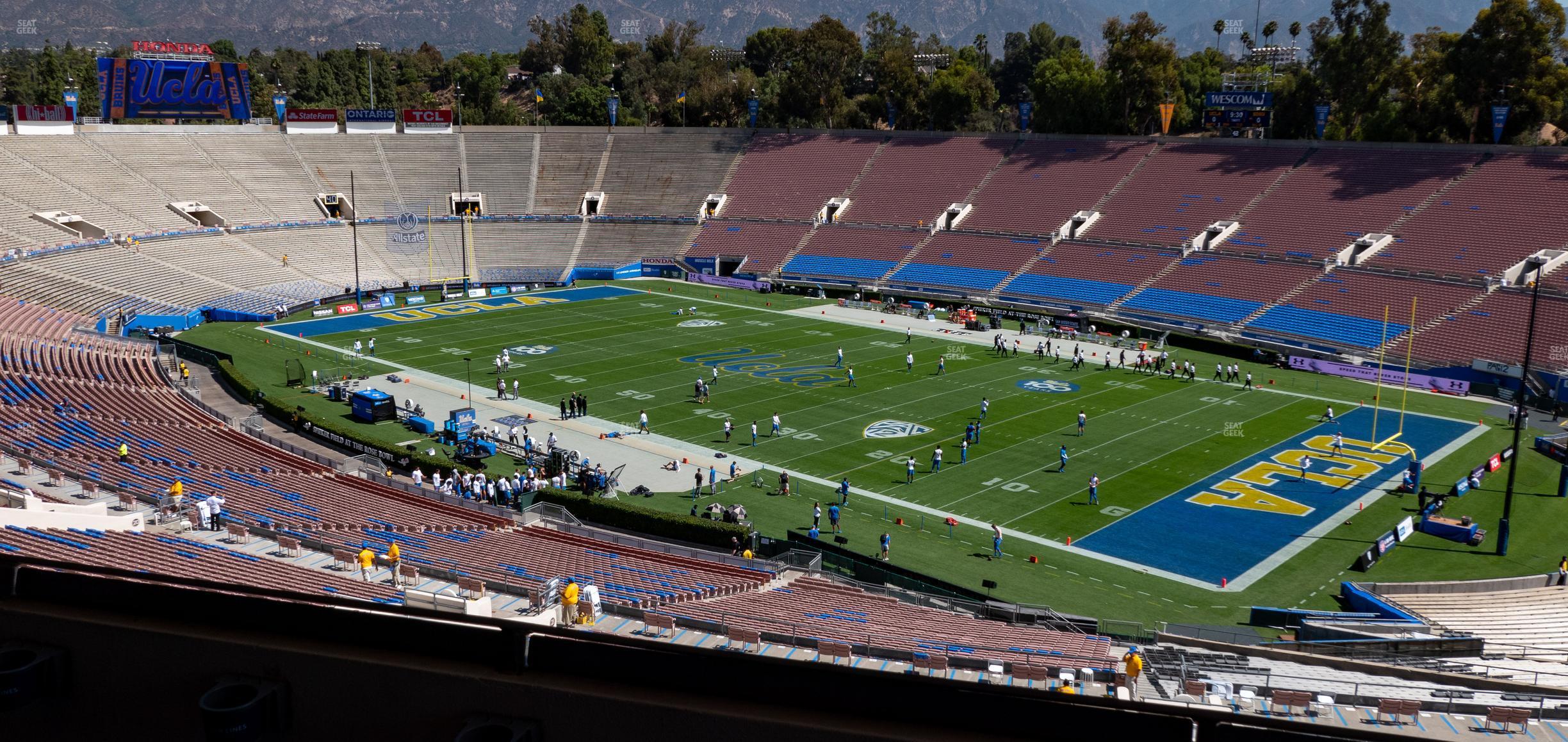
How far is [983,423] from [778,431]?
7.89 metres

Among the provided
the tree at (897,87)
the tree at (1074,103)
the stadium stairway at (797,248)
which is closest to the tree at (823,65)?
the tree at (897,87)

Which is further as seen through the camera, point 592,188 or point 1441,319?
point 592,188

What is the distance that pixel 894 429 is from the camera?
4025 cm

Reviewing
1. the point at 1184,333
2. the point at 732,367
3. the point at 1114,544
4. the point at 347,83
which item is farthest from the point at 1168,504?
the point at 347,83

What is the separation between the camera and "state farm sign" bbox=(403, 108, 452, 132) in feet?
288

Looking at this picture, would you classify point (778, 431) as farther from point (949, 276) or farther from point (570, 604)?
point (949, 276)

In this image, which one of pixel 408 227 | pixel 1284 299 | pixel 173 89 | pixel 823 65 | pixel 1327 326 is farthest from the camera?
pixel 823 65

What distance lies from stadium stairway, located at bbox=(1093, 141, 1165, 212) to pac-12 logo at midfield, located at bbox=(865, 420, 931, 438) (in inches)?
1465

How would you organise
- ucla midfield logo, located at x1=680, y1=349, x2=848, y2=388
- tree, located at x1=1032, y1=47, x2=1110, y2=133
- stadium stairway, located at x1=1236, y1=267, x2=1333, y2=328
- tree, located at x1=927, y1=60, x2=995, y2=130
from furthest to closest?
tree, located at x1=927, y1=60, x2=995, y2=130 < tree, located at x1=1032, y1=47, x2=1110, y2=133 < stadium stairway, located at x1=1236, y1=267, x2=1333, y2=328 < ucla midfield logo, located at x1=680, y1=349, x2=848, y2=388

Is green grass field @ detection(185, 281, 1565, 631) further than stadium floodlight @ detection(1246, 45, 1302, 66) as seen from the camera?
No

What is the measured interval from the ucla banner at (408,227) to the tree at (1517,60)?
66580mm

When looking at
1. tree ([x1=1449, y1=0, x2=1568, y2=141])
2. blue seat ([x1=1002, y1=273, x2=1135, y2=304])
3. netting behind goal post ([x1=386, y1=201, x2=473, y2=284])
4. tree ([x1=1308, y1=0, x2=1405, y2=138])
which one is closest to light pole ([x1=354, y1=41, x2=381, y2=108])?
netting behind goal post ([x1=386, y1=201, x2=473, y2=284])

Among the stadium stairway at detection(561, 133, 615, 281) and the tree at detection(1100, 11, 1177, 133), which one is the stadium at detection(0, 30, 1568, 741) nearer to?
the stadium stairway at detection(561, 133, 615, 281)

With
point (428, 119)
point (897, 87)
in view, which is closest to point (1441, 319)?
point (897, 87)
